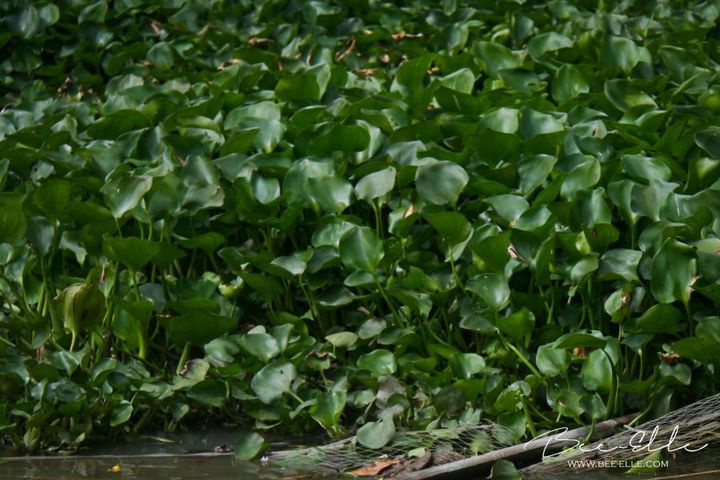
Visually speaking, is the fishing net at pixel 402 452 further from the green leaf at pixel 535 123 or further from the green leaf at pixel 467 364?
the green leaf at pixel 535 123

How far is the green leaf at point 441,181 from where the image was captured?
276 cm

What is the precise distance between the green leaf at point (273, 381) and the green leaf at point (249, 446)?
4.8 inches

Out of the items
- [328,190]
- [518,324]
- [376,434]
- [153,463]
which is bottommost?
[153,463]

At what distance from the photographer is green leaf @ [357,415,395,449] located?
2389 mm

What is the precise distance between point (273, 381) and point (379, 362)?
0.27 m

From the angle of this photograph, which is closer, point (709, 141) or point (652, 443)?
point (652, 443)

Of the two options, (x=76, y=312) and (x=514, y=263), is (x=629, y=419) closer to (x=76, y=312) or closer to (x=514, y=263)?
(x=514, y=263)

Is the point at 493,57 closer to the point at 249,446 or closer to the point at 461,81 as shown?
the point at 461,81

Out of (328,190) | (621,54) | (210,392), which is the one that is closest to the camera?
(210,392)

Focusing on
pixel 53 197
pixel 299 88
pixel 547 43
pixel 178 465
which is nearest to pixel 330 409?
pixel 178 465

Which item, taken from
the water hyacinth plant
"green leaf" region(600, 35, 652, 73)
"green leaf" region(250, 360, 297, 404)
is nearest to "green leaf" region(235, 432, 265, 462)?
the water hyacinth plant

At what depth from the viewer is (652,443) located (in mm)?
2303

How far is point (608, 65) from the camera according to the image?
144 inches

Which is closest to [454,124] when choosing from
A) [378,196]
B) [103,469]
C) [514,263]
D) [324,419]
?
[378,196]
